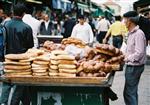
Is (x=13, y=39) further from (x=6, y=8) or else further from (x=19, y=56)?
(x=6, y=8)

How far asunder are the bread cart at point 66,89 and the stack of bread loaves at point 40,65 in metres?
0.16

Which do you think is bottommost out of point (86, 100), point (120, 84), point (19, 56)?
point (120, 84)

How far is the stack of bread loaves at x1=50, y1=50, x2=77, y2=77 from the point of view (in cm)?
774

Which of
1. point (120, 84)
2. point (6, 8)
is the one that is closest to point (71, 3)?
point (6, 8)

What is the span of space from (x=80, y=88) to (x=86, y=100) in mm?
199

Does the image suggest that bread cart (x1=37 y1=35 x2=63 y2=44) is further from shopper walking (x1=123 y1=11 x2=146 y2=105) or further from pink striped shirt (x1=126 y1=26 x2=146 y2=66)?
pink striped shirt (x1=126 y1=26 x2=146 y2=66)

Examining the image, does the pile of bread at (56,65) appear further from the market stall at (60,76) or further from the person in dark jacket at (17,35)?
the person in dark jacket at (17,35)

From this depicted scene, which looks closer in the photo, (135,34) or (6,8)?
(135,34)

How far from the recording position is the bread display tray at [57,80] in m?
7.42

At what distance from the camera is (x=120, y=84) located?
15.0m

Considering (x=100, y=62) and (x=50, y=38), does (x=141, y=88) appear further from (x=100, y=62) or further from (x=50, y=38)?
(x=100, y=62)

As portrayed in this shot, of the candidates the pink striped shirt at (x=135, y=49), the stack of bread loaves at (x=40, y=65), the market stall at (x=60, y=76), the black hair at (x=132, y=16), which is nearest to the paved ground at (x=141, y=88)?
the pink striped shirt at (x=135, y=49)

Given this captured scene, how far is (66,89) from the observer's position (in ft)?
26.0

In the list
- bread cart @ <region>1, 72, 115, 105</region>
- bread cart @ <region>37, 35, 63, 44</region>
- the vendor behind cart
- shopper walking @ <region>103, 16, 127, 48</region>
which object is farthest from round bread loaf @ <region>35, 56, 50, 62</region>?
shopper walking @ <region>103, 16, 127, 48</region>
